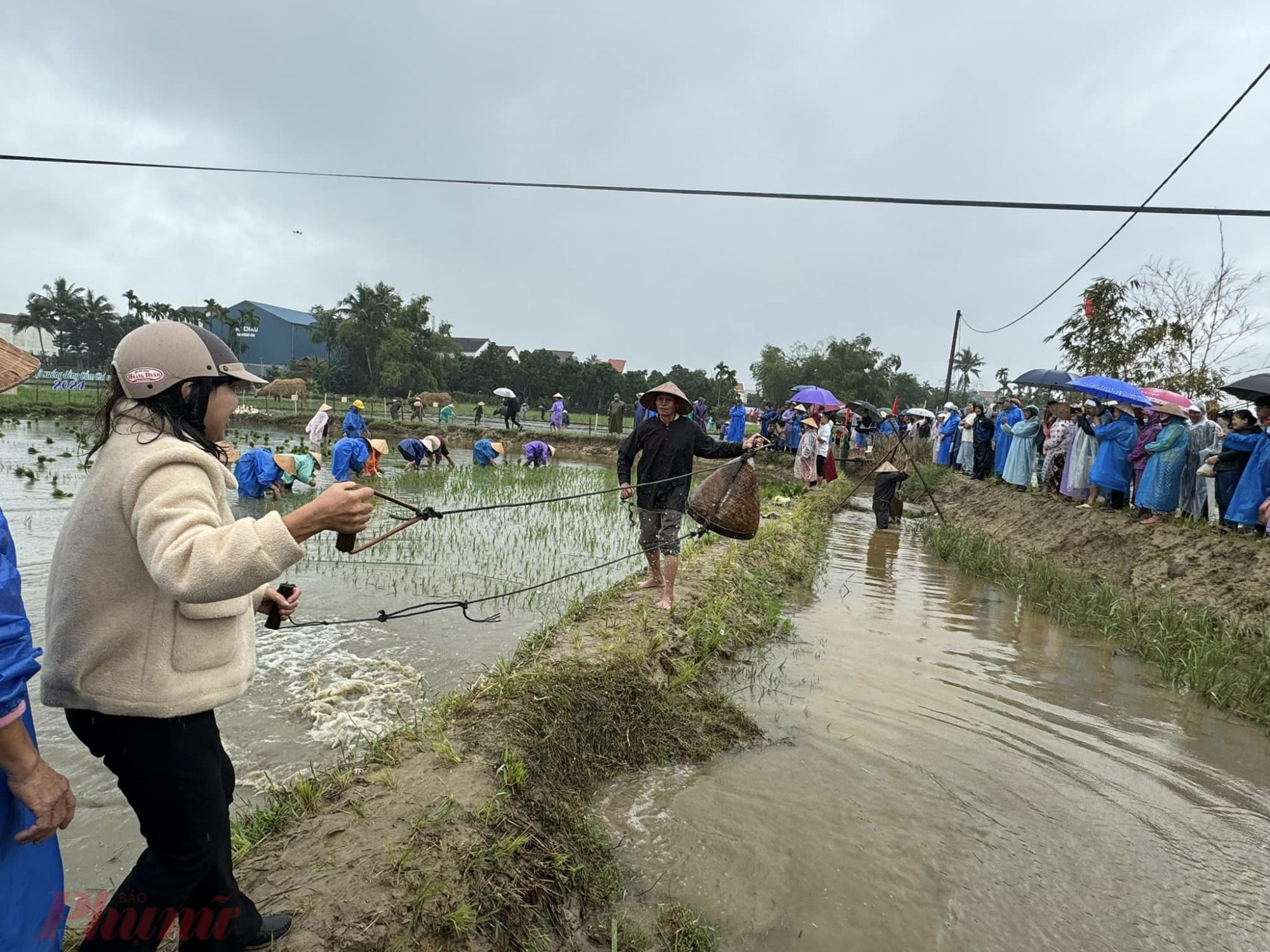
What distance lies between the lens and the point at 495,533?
27.8 feet

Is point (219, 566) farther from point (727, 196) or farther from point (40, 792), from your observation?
point (727, 196)

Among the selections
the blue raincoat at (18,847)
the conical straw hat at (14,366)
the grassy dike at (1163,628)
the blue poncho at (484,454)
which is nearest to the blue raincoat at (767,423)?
the blue poncho at (484,454)

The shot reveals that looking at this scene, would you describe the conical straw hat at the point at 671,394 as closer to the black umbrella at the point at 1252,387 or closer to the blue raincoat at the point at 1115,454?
the black umbrella at the point at 1252,387

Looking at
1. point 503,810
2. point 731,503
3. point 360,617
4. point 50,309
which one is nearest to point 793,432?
point 731,503

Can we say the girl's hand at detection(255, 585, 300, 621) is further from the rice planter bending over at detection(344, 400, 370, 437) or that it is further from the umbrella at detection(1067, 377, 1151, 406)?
the rice planter bending over at detection(344, 400, 370, 437)

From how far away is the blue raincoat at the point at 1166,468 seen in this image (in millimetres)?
7891

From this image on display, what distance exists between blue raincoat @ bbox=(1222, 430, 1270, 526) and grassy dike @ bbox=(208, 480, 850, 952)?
19.5 ft

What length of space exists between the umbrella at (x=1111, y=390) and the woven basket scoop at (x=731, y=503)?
5810 millimetres

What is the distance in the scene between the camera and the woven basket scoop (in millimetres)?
5012

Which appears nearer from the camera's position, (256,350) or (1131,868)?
(1131,868)

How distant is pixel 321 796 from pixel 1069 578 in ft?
24.8

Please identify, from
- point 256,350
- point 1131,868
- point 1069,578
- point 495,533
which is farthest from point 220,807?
point 256,350

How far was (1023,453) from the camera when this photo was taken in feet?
39.8

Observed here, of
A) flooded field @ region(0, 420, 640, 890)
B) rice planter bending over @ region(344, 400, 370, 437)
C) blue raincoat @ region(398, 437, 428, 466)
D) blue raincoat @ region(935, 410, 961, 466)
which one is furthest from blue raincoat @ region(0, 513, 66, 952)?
blue raincoat @ region(935, 410, 961, 466)
